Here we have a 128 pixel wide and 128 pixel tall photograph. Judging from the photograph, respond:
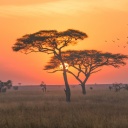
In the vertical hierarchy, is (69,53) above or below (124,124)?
above

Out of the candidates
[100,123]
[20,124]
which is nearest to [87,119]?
[100,123]

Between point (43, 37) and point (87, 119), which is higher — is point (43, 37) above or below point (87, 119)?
above

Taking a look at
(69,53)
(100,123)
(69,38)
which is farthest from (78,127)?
(69,53)

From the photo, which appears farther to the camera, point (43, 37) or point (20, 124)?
point (43, 37)

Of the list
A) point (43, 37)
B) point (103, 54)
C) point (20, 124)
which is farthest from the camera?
point (103, 54)

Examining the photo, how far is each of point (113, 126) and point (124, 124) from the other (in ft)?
2.40

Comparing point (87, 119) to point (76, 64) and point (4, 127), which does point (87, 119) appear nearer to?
point (4, 127)

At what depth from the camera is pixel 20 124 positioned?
686 inches

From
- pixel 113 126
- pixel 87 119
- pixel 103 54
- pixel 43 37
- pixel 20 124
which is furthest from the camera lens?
pixel 103 54

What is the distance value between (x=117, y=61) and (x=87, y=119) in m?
50.9

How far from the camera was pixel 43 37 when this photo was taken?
43.2 meters

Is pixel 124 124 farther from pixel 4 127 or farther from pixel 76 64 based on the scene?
pixel 76 64

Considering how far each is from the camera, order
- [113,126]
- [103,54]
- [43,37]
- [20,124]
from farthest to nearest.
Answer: [103,54]
[43,37]
[20,124]
[113,126]

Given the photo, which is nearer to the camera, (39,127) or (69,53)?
(39,127)
